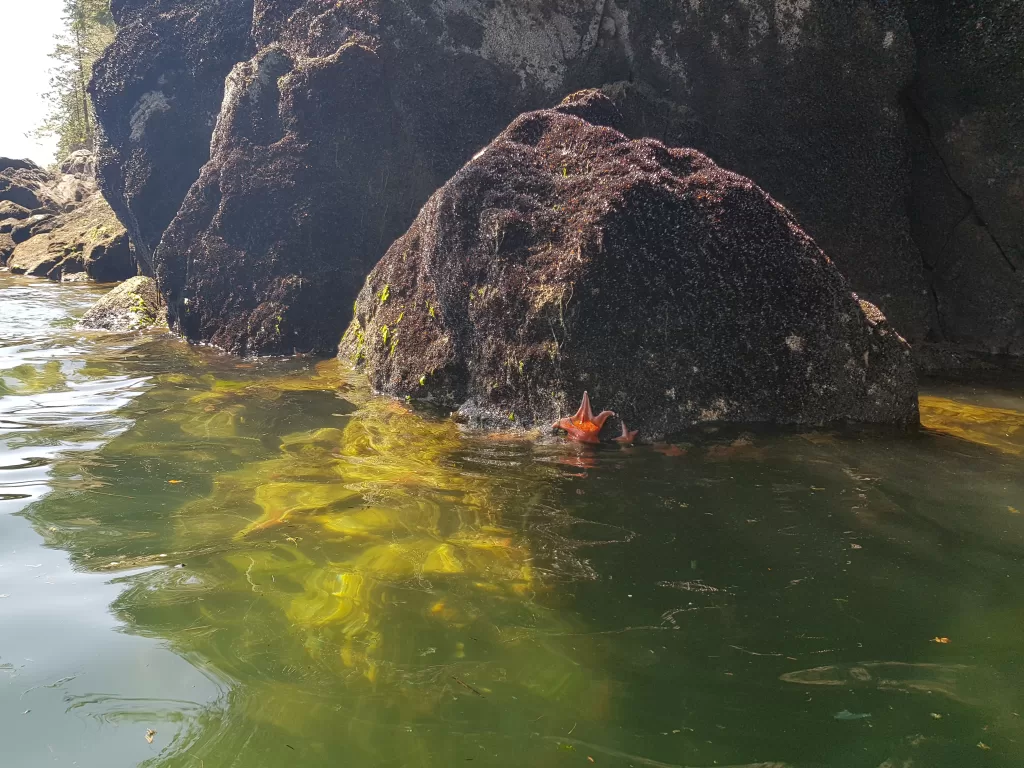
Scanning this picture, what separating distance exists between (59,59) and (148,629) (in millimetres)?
39692

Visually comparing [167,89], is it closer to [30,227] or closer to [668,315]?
[668,315]

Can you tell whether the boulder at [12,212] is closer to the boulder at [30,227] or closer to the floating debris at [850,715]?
the boulder at [30,227]

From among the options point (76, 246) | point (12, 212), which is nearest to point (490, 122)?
point (76, 246)

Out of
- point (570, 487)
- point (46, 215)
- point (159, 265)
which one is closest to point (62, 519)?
point (570, 487)

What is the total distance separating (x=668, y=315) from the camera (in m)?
5.57

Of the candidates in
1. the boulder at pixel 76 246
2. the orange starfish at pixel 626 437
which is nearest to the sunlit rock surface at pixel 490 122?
the orange starfish at pixel 626 437

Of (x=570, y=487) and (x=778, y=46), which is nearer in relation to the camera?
(x=570, y=487)

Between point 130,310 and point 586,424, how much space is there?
9.56 m

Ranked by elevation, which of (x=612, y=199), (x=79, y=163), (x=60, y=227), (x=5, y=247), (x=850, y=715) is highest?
(x=79, y=163)

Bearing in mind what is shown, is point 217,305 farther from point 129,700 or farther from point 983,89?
point 983,89

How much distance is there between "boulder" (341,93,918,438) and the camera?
18.2ft

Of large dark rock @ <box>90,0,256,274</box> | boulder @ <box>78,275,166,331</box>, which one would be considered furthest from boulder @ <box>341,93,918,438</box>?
large dark rock @ <box>90,0,256,274</box>

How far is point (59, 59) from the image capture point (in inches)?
1294

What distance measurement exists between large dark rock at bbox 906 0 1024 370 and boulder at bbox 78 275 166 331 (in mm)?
11303
